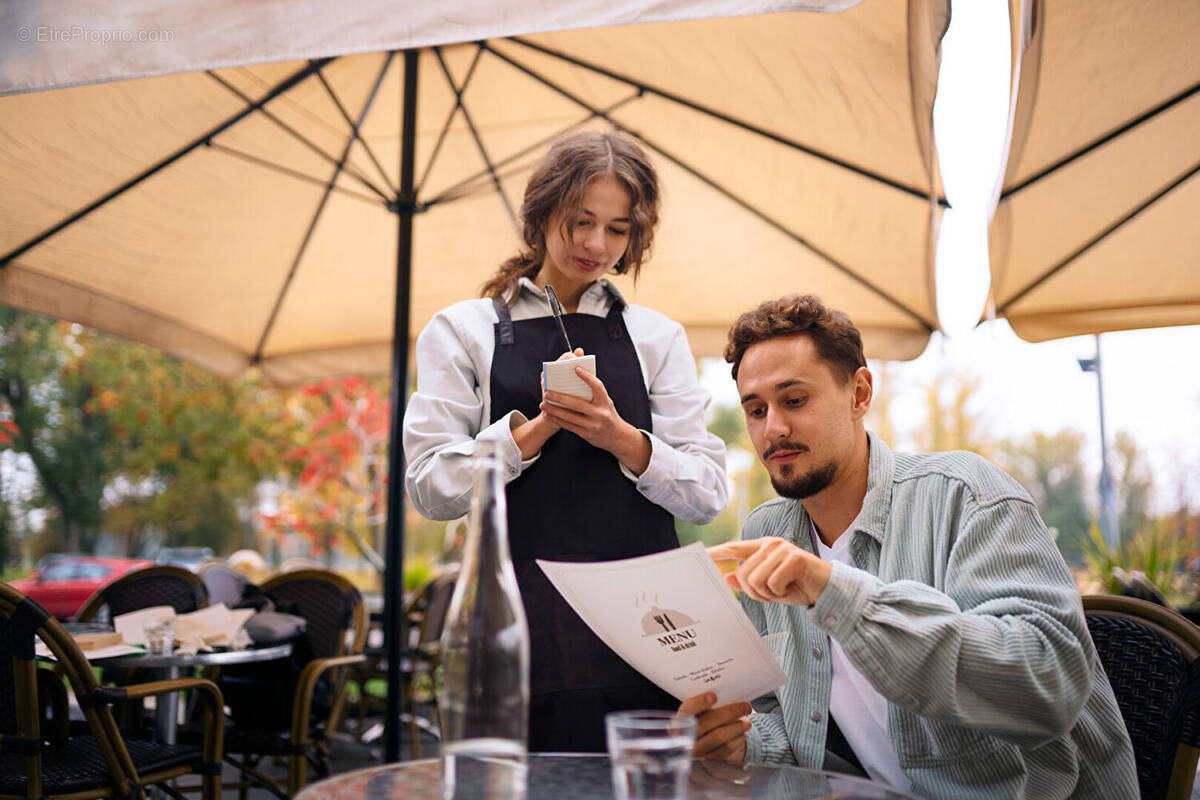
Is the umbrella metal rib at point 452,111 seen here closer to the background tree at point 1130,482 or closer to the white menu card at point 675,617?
the white menu card at point 675,617

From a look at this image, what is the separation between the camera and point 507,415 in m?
1.65

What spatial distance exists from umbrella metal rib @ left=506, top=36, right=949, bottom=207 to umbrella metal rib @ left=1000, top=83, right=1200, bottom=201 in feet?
1.44

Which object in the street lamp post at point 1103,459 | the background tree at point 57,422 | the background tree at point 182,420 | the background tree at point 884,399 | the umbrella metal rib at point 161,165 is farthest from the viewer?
the background tree at point 884,399

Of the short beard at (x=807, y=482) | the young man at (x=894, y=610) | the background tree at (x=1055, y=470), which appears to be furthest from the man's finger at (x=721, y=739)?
the background tree at (x=1055, y=470)

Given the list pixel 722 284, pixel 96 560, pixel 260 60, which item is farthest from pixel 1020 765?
pixel 96 560

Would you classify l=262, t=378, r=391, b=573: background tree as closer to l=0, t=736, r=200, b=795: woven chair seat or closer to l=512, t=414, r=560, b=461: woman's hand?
l=0, t=736, r=200, b=795: woven chair seat

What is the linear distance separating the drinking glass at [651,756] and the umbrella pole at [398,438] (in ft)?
9.22

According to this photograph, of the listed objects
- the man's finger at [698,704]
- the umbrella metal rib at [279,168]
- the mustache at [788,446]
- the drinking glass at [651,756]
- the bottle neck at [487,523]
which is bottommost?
the man's finger at [698,704]

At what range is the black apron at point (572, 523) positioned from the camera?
156cm

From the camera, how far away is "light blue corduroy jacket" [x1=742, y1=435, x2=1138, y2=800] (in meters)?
1.10

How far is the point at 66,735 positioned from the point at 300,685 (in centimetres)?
81

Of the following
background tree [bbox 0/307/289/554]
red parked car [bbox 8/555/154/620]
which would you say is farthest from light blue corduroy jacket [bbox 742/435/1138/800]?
background tree [bbox 0/307/289/554]

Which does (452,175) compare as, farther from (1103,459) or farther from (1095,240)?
(1103,459)

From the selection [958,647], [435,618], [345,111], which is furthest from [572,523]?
[435,618]
